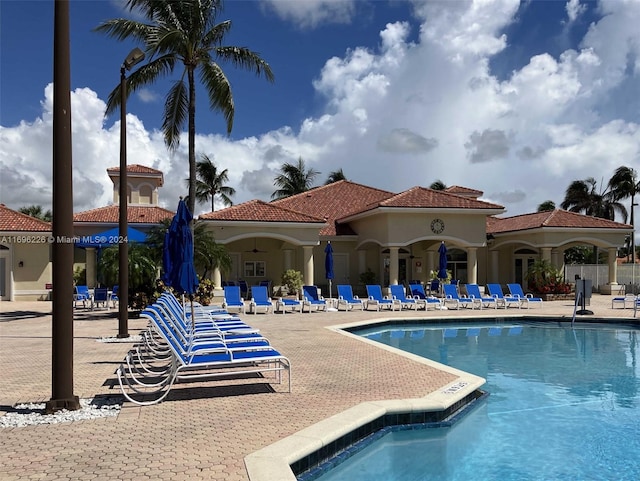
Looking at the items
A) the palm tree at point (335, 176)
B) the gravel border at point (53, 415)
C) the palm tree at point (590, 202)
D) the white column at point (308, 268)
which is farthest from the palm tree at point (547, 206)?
the gravel border at point (53, 415)

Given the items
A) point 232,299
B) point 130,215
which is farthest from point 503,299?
point 130,215

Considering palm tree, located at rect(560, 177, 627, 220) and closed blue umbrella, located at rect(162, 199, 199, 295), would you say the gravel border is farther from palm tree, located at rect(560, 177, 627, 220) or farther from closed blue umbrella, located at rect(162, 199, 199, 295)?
palm tree, located at rect(560, 177, 627, 220)

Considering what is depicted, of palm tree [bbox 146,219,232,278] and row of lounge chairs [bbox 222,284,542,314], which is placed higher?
palm tree [bbox 146,219,232,278]

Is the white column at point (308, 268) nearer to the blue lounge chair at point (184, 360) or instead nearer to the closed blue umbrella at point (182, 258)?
the closed blue umbrella at point (182, 258)

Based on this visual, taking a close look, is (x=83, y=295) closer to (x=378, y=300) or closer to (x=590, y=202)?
(x=378, y=300)

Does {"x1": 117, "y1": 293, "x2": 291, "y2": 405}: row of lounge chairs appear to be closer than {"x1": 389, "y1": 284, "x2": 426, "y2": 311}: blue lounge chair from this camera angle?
Yes

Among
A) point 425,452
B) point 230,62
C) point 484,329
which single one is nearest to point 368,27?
point 230,62

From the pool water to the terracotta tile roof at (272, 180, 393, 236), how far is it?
20718 millimetres

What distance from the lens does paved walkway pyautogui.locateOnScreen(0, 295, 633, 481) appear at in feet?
15.9

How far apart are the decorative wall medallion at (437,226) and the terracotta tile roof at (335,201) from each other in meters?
5.78

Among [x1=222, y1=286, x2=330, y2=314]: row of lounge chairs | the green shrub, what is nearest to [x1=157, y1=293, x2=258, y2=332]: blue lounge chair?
[x1=222, y1=286, x2=330, y2=314]: row of lounge chairs

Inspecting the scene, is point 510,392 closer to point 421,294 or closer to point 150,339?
point 150,339

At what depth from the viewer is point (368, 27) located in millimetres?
18234

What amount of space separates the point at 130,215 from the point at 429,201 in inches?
713
